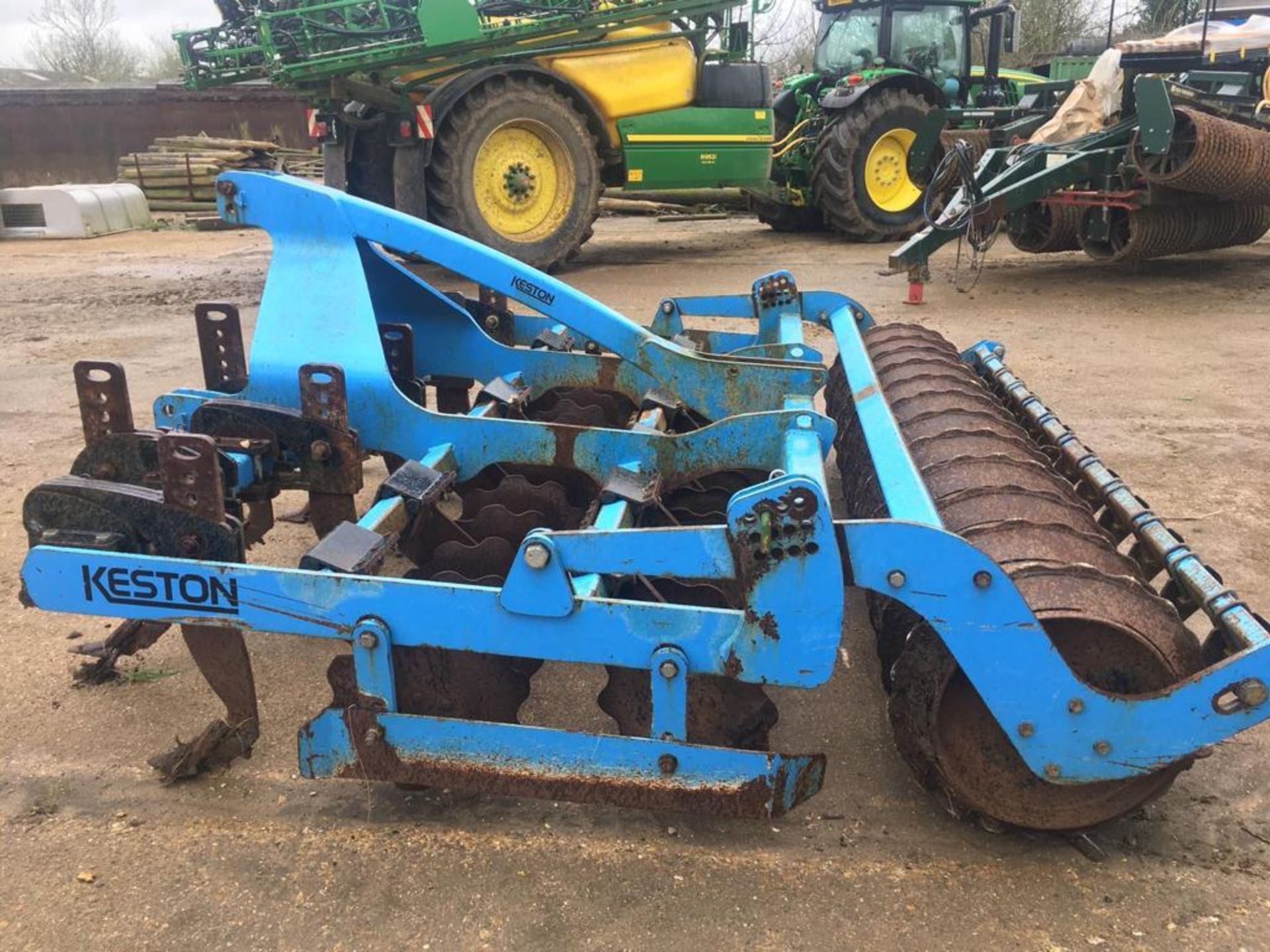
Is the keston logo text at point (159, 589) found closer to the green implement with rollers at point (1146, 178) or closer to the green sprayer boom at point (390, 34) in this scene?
the green implement with rollers at point (1146, 178)

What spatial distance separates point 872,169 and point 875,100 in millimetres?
732

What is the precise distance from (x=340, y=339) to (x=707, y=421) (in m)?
1.16

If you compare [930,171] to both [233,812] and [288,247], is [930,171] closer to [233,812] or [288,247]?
[288,247]

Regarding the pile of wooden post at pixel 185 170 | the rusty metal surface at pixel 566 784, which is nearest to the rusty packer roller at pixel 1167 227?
the rusty metal surface at pixel 566 784

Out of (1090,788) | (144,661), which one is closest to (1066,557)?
(1090,788)

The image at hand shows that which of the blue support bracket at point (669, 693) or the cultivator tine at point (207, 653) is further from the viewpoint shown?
the cultivator tine at point (207, 653)

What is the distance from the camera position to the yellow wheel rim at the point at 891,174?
11.0 m

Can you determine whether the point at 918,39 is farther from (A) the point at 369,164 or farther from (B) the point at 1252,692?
(B) the point at 1252,692

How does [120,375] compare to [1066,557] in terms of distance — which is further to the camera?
[120,375]

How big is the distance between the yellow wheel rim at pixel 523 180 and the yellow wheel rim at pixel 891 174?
3.78 m

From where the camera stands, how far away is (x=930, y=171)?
30.1ft

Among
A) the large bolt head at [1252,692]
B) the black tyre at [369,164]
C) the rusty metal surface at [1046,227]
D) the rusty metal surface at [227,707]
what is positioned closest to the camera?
the large bolt head at [1252,692]

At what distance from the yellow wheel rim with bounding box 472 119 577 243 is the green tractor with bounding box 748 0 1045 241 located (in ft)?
8.34

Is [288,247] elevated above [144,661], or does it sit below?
above
